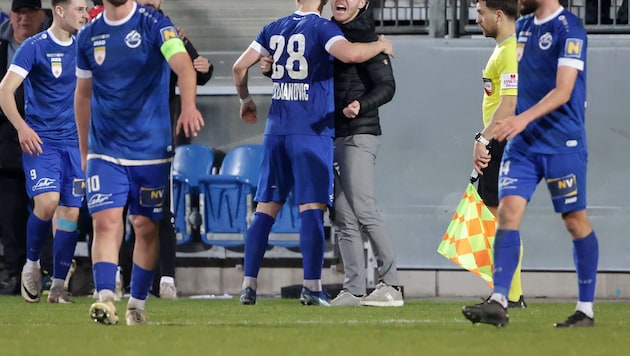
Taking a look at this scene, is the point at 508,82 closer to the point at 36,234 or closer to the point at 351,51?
the point at 351,51

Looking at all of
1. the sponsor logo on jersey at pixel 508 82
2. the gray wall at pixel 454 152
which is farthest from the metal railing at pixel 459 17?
the sponsor logo on jersey at pixel 508 82

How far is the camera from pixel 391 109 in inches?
517

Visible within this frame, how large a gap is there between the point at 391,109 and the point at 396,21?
1.04m

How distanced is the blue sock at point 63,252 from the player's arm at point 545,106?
4.62 meters

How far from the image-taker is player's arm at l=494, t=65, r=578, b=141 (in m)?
7.64

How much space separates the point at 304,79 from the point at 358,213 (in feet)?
3.63

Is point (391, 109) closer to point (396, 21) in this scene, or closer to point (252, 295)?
point (396, 21)

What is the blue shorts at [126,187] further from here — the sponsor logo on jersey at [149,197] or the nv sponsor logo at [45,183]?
the nv sponsor logo at [45,183]

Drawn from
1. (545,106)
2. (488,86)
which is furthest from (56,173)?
(545,106)

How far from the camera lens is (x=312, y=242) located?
34.0ft

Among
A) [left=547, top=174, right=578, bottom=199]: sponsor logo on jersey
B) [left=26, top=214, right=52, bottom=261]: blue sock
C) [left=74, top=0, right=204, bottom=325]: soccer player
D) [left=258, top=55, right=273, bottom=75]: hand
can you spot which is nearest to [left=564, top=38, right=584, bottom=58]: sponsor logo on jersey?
[left=547, top=174, right=578, bottom=199]: sponsor logo on jersey

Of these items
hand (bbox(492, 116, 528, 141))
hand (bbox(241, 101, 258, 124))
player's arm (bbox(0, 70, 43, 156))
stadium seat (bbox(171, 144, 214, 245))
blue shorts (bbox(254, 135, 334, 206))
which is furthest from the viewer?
stadium seat (bbox(171, 144, 214, 245))

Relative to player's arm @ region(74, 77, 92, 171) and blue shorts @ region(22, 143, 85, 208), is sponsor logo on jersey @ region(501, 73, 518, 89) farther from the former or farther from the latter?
blue shorts @ region(22, 143, 85, 208)

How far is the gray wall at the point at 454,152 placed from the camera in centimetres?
1283
